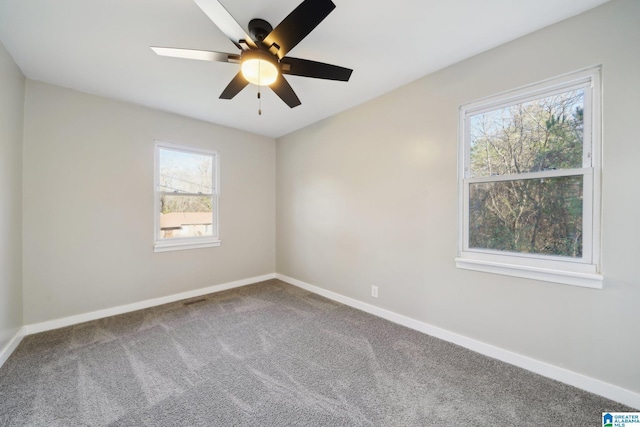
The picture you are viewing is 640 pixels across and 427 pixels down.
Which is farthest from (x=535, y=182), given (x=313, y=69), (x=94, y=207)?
(x=94, y=207)

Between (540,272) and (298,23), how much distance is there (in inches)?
93.9

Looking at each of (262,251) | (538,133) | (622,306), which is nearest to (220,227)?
(262,251)

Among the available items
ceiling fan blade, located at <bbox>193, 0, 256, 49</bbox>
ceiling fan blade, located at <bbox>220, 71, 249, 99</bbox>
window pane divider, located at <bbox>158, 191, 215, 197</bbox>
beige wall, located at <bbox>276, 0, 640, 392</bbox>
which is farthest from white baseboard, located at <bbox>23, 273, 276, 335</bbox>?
ceiling fan blade, located at <bbox>193, 0, 256, 49</bbox>

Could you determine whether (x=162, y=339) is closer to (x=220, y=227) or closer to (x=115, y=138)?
(x=220, y=227)

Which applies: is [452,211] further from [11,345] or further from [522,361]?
[11,345]

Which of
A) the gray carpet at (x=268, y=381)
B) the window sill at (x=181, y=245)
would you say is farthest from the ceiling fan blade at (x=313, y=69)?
the window sill at (x=181, y=245)

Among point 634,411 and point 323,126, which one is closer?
point 634,411

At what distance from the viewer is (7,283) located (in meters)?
2.08

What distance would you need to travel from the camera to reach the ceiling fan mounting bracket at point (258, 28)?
168cm

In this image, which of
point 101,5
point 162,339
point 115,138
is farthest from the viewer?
point 115,138

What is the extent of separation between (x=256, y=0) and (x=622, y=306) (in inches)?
120

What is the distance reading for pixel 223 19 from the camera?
1.37 metres

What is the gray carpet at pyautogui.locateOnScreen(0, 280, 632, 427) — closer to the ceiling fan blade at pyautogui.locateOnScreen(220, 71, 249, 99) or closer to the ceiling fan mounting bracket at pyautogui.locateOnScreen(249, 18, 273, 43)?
the ceiling fan blade at pyautogui.locateOnScreen(220, 71, 249, 99)

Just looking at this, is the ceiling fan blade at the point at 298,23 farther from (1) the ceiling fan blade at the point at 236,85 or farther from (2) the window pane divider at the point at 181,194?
(2) the window pane divider at the point at 181,194
